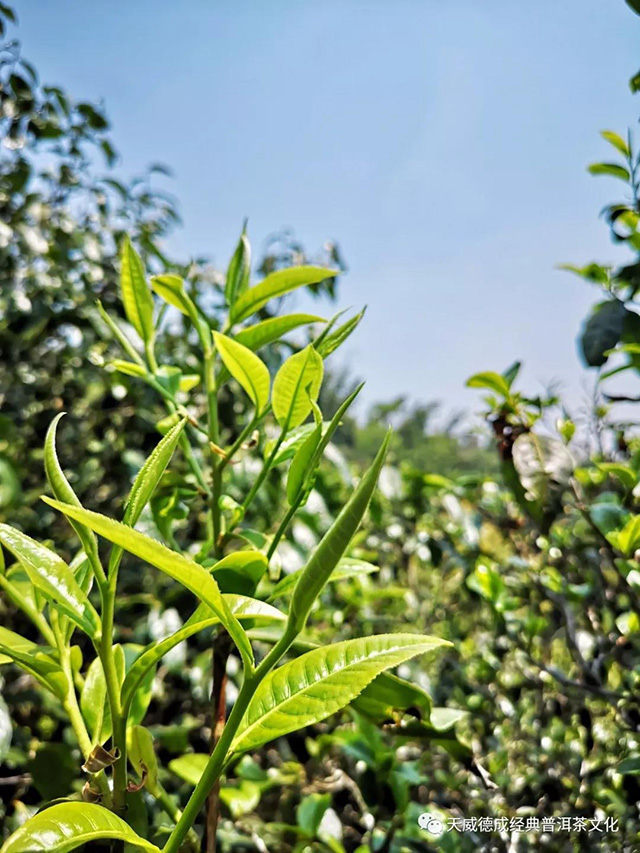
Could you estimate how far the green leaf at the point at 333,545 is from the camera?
36 centimetres

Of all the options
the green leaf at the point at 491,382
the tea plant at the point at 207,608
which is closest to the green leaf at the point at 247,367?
the tea plant at the point at 207,608

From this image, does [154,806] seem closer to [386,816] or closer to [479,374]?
[386,816]

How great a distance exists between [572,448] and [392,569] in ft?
3.93

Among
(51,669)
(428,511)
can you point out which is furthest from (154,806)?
(428,511)

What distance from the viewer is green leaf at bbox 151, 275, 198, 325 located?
2.39 feet

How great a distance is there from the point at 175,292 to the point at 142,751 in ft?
1.58

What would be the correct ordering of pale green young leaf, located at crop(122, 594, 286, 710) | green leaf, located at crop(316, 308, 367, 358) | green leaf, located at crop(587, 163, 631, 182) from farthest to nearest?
green leaf, located at crop(587, 163, 631, 182) < green leaf, located at crop(316, 308, 367, 358) < pale green young leaf, located at crop(122, 594, 286, 710)

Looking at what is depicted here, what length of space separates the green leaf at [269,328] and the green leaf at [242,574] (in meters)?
0.27

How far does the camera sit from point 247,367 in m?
0.65

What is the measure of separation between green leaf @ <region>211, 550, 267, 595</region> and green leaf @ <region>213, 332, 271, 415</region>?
18cm

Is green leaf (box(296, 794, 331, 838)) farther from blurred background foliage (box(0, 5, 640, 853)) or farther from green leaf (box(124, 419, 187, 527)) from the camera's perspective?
green leaf (box(124, 419, 187, 527))

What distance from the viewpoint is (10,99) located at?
7.09 ft

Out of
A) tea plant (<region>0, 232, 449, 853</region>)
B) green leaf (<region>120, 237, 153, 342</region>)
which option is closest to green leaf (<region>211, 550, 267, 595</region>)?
tea plant (<region>0, 232, 449, 853</region>)

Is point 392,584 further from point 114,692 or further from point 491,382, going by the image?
point 114,692
